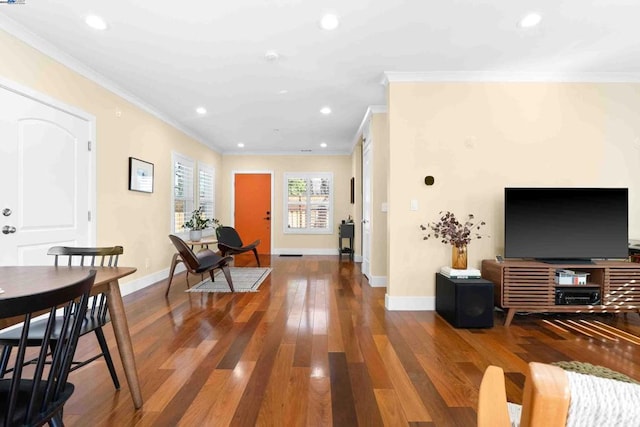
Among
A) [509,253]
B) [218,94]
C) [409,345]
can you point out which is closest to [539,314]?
[509,253]

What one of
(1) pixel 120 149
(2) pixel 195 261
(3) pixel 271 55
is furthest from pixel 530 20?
(1) pixel 120 149

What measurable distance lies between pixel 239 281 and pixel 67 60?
3279mm

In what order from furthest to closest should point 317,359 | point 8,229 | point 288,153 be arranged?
point 288,153
point 8,229
point 317,359

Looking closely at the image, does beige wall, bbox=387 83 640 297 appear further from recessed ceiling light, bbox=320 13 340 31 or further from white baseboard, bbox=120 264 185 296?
white baseboard, bbox=120 264 185 296

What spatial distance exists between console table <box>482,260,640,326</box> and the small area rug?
296cm

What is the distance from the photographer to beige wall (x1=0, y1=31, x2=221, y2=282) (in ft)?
9.45

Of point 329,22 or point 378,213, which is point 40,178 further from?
point 378,213

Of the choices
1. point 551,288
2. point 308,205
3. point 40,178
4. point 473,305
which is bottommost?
point 473,305

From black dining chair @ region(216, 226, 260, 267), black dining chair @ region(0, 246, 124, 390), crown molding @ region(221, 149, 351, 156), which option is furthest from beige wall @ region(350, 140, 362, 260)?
black dining chair @ region(0, 246, 124, 390)

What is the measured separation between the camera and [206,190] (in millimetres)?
7000

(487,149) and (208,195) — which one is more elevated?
(487,149)

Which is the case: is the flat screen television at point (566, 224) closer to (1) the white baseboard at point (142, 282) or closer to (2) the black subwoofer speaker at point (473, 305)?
(2) the black subwoofer speaker at point (473, 305)

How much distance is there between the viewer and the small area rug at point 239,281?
4461 millimetres

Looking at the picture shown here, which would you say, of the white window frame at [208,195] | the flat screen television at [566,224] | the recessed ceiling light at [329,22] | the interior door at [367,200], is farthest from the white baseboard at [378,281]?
the white window frame at [208,195]
